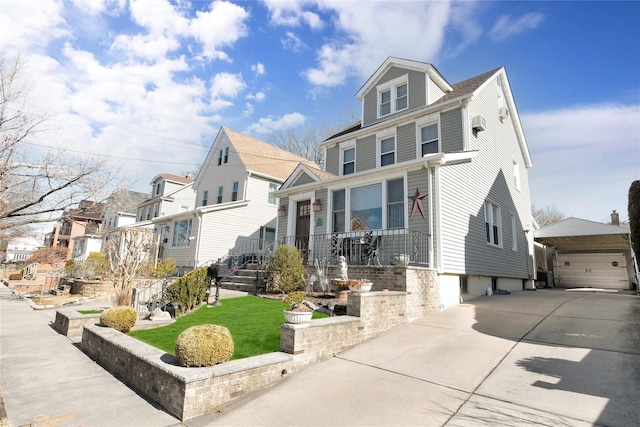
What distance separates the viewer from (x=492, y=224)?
13.5 meters

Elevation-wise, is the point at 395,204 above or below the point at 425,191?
below

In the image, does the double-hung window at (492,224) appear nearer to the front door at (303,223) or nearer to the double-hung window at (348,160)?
the double-hung window at (348,160)

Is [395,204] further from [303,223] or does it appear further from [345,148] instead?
[345,148]

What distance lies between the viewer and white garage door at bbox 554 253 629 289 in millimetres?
18500

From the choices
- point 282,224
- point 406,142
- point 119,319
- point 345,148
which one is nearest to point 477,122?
point 406,142

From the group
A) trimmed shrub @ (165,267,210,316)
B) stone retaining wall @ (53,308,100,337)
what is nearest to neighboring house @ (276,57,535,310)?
trimmed shrub @ (165,267,210,316)

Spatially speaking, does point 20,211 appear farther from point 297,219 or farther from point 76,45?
point 297,219

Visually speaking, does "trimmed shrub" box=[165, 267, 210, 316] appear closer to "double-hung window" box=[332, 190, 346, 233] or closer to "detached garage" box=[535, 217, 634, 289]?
"double-hung window" box=[332, 190, 346, 233]

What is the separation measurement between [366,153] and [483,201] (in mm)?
5124

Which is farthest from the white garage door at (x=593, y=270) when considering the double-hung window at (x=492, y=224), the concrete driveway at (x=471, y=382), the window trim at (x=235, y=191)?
the window trim at (x=235, y=191)

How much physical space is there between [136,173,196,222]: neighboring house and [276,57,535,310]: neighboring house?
17445 mm

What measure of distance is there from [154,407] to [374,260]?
23.6 ft

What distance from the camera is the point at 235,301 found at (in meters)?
9.76

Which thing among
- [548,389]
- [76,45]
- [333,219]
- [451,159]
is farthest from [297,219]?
[548,389]
